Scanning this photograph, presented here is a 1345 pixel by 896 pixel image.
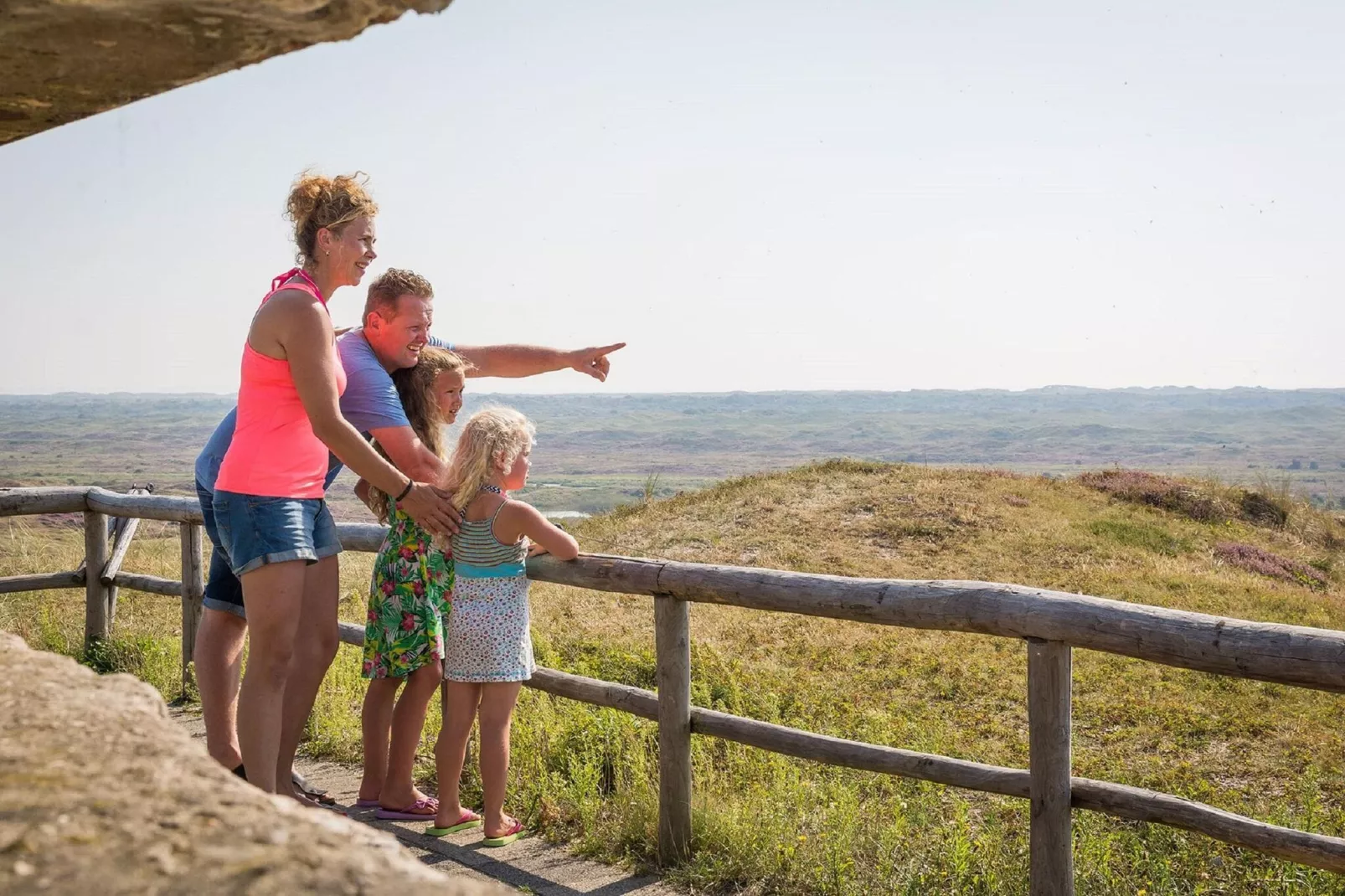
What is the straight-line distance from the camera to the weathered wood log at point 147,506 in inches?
268

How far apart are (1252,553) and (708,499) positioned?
8663 millimetres

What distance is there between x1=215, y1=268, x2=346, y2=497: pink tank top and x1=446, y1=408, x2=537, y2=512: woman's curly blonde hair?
72cm

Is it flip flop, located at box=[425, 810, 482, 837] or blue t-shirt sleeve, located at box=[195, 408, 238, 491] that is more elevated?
blue t-shirt sleeve, located at box=[195, 408, 238, 491]

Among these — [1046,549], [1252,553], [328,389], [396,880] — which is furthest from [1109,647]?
[1252,553]

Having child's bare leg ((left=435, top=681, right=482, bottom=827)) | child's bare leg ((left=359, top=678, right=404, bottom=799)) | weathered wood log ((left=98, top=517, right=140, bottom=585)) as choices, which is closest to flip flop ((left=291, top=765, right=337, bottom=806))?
child's bare leg ((left=359, top=678, right=404, bottom=799))

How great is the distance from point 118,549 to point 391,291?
5135 mm

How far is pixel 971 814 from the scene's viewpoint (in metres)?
7.32

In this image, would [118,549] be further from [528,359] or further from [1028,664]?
[1028,664]

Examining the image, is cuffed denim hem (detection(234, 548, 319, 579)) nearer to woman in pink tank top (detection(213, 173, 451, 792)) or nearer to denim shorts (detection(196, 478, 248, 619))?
woman in pink tank top (detection(213, 173, 451, 792))

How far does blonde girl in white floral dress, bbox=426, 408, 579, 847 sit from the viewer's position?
14.3 ft

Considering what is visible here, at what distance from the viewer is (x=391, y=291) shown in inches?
172

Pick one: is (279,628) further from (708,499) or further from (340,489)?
(340,489)

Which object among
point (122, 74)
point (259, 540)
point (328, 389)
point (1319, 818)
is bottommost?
point (1319, 818)

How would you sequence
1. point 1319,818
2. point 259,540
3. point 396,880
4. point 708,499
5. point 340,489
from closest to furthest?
point 396,880
point 259,540
point 1319,818
point 708,499
point 340,489
